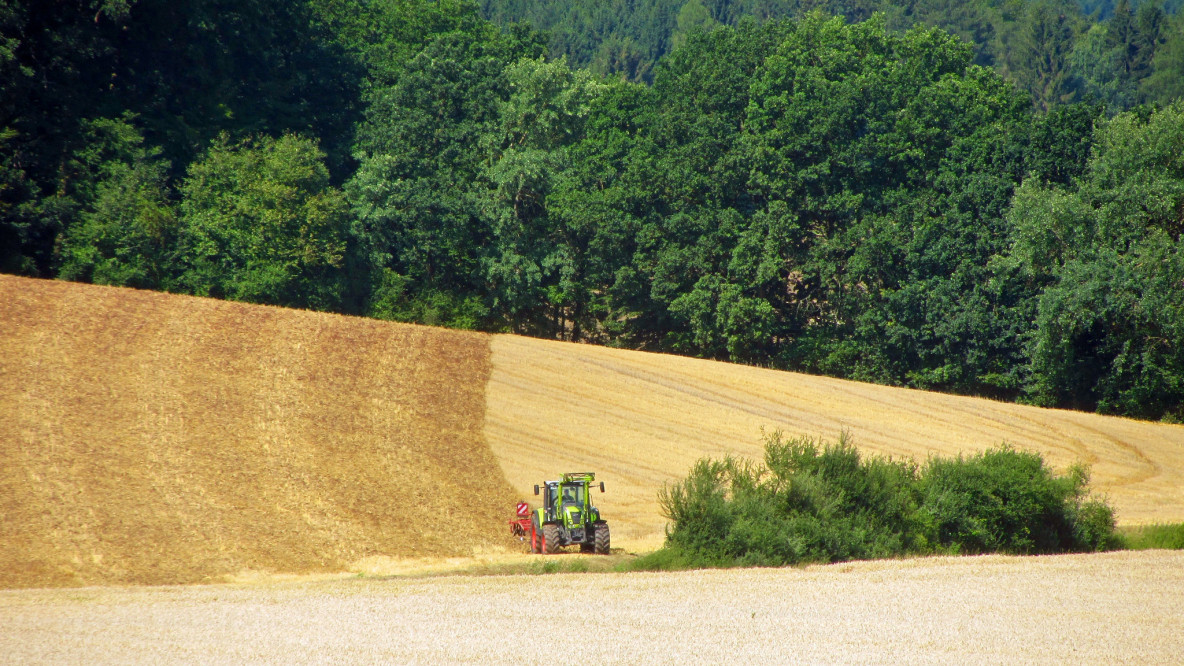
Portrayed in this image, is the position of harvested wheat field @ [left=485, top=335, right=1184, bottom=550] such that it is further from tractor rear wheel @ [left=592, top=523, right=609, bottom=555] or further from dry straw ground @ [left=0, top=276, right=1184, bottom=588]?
tractor rear wheel @ [left=592, top=523, right=609, bottom=555]

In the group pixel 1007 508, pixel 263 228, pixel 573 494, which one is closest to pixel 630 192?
pixel 263 228

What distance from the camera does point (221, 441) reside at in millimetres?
30141

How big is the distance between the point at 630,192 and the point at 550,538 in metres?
35.3

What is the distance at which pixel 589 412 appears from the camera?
1537 inches

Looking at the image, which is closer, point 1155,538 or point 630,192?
point 1155,538

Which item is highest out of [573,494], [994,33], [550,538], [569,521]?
[994,33]

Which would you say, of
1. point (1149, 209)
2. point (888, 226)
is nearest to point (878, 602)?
point (1149, 209)

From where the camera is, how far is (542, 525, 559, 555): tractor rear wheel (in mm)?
24594

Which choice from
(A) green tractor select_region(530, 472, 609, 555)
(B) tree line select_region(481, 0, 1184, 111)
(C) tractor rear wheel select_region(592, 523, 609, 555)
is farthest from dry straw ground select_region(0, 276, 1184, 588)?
(B) tree line select_region(481, 0, 1184, 111)

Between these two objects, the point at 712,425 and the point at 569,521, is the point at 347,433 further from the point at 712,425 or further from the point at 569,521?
the point at 712,425

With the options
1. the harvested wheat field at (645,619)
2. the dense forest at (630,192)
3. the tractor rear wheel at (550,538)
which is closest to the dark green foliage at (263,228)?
the dense forest at (630,192)

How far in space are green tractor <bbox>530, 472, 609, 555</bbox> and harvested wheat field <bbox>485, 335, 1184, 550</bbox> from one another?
364cm

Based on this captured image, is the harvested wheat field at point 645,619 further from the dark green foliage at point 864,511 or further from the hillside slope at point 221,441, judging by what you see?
the hillside slope at point 221,441

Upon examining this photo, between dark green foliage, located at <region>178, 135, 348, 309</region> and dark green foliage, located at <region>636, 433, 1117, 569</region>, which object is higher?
dark green foliage, located at <region>178, 135, 348, 309</region>
